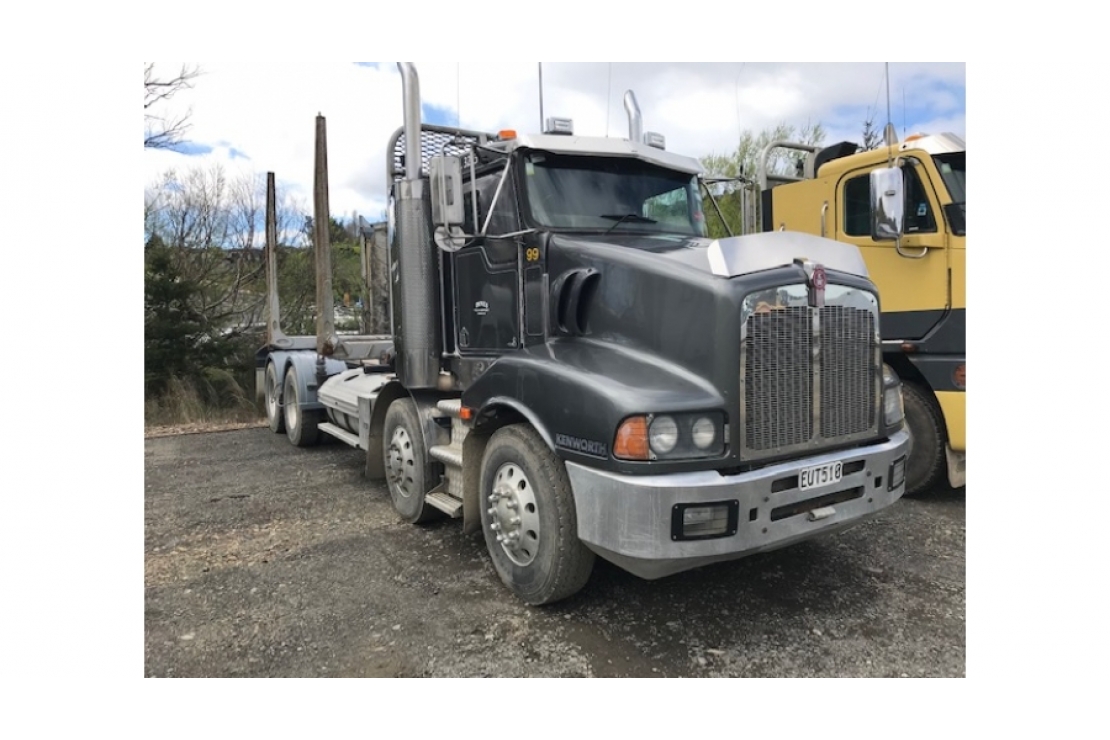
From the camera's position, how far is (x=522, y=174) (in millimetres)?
4316

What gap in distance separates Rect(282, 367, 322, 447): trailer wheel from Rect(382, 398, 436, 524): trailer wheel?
3307mm

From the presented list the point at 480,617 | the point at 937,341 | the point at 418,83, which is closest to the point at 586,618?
the point at 480,617

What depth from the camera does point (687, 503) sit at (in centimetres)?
306

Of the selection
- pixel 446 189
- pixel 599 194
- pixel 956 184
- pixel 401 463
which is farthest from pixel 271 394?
pixel 956 184

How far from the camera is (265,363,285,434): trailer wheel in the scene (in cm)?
973

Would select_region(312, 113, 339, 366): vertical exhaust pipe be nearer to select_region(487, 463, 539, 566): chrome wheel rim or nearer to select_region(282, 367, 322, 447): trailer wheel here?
select_region(282, 367, 322, 447): trailer wheel

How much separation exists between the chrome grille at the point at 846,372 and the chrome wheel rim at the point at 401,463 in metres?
2.98

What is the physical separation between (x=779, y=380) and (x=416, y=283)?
2.79 m

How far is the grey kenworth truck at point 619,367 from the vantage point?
10.4 feet

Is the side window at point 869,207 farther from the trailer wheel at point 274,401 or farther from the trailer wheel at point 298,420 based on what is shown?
the trailer wheel at point 274,401

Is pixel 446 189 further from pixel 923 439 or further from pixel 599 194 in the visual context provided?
pixel 923 439

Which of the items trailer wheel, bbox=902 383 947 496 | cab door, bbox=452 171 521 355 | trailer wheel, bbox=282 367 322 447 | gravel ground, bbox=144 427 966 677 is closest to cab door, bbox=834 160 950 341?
trailer wheel, bbox=902 383 947 496

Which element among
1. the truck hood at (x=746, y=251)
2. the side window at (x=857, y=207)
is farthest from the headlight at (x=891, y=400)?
the side window at (x=857, y=207)

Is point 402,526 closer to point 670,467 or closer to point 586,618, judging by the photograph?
point 586,618
